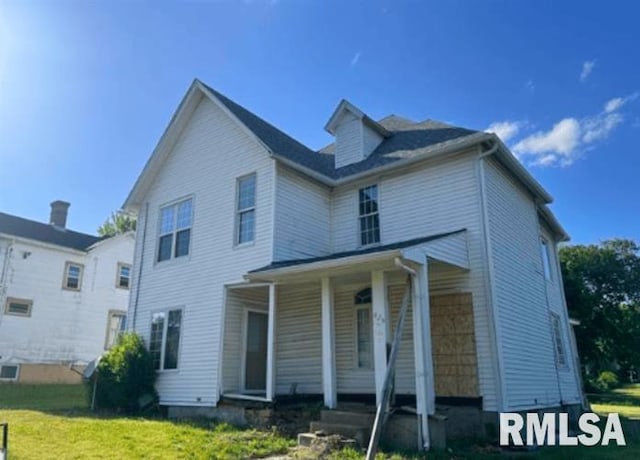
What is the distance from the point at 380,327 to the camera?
8883 mm

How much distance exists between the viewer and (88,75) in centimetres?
1195

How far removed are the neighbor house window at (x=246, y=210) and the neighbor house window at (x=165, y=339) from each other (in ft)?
9.52

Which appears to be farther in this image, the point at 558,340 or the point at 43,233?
the point at 43,233

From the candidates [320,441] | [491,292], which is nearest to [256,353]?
[320,441]

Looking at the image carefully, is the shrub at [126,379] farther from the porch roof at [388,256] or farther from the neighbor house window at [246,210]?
the porch roof at [388,256]

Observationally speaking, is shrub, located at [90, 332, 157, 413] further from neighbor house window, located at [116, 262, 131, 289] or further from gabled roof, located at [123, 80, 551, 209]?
neighbor house window, located at [116, 262, 131, 289]

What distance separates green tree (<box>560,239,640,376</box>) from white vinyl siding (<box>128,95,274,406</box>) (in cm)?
2442

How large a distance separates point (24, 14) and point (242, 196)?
6113mm

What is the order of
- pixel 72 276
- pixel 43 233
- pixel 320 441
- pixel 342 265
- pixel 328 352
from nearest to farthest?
1. pixel 320 441
2. pixel 342 265
3. pixel 328 352
4. pixel 72 276
5. pixel 43 233

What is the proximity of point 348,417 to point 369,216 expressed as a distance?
5.72 m

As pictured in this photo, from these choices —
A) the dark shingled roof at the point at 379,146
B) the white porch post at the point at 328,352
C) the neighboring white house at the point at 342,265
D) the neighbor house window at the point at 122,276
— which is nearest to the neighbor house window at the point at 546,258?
the neighboring white house at the point at 342,265

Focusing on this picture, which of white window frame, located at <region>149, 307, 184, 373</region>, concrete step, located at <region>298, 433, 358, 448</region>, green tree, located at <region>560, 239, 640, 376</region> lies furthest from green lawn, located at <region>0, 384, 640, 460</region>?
green tree, located at <region>560, 239, 640, 376</region>

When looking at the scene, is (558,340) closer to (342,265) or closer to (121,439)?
(342,265)

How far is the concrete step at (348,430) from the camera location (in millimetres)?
7797
